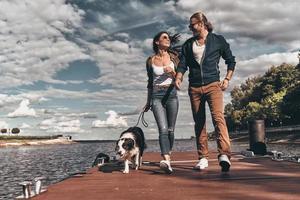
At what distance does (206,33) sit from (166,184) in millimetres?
3320

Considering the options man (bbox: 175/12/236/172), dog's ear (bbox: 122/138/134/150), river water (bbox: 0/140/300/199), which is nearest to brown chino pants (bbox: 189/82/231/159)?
man (bbox: 175/12/236/172)

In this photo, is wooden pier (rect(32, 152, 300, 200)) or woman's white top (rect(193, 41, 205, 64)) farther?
woman's white top (rect(193, 41, 205, 64))

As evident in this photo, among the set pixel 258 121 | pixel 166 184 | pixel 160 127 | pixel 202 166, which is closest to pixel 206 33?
pixel 160 127

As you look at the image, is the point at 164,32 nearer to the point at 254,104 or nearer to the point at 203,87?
the point at 203,87

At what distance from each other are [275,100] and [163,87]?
94.3 meters

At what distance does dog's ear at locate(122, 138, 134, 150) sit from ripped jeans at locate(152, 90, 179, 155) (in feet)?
2.90

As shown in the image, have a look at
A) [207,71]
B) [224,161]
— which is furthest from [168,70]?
[224,161]

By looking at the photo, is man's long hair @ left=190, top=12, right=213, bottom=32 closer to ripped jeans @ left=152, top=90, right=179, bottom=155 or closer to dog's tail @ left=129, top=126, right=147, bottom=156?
ripped jeans @ left=152, top=90, right=179, bottom=155

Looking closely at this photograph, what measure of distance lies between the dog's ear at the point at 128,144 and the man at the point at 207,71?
6.08 feet

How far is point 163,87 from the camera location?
8680 millimetres

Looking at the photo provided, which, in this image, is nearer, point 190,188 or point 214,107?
point 190,188

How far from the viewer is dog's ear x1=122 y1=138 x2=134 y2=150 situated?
9.06 metres

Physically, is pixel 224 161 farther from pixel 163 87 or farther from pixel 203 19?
pixel 203 19

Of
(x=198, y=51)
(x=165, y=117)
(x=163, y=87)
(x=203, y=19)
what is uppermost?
(x=203, y=19)
